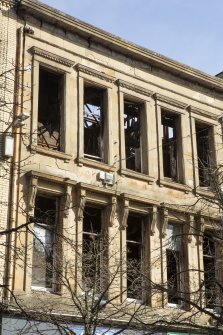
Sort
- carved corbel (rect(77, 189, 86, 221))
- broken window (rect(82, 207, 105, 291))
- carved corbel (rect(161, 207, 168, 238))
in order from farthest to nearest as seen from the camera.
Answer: carved corbel (rect(161, 207, 168, 238)), carved corbel (rect(77, 189, 86, 221)), broken window (rect(82, 207, 105, 291))

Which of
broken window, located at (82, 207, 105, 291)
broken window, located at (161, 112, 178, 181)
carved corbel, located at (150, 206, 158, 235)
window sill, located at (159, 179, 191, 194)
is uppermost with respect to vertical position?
broken window, located at (161, 112, 178, 181)

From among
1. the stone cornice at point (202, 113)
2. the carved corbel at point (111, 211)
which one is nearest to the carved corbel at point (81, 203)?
the carved corbel at point (111, 211)

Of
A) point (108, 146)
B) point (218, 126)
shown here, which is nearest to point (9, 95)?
point (108, 146)

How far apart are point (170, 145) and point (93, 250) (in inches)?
269

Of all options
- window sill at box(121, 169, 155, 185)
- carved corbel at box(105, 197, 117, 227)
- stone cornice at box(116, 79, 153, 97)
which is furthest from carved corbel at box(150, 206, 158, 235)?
stone cornice at box(116, 79, 153, 97)

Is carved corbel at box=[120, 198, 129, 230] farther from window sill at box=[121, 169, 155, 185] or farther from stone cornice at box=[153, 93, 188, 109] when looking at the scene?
stone cornice at box=[153, 93, 188, 109]

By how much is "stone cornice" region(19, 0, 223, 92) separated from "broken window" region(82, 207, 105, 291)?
19.8 ft

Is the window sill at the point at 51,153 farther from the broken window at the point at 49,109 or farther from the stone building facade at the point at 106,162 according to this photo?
the broken window at the point at 49,109

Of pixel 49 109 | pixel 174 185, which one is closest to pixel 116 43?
pixel 49 109

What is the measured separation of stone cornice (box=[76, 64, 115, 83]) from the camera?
20.6 m

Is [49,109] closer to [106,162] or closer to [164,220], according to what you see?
[106,162]

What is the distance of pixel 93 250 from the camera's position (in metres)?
18.2

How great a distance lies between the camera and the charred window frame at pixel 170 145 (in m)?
23.1

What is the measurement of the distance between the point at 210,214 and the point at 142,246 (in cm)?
311
